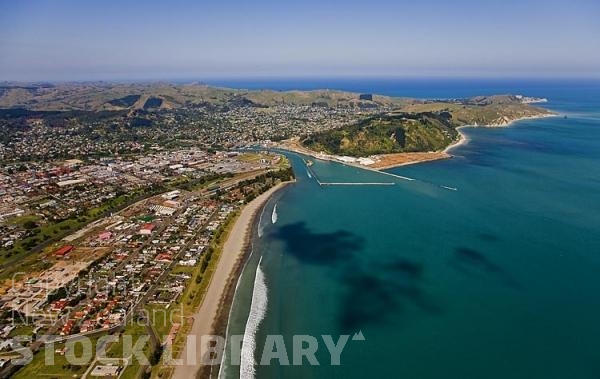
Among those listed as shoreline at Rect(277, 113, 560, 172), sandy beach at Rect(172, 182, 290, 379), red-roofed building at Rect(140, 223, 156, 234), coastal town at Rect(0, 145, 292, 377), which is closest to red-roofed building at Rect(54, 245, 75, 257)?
coastal town at Rect(0, 145, 292, 377)

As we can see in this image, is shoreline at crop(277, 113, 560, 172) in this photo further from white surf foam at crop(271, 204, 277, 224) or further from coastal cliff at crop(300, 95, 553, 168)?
white surf foam at crop(271, 204, 277, 224)

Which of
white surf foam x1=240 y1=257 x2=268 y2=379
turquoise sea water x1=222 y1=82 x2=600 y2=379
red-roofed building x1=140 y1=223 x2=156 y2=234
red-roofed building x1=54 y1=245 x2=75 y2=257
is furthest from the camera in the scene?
red-roofed building x1=140 y1=223 x2=156 y2=234

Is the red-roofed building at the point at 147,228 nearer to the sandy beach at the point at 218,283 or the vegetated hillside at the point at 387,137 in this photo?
the sandy beach at the point at 218,283

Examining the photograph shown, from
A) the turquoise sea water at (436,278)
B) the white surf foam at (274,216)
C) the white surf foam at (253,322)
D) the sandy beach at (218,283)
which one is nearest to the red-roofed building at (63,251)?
the sandy beach at (218,283)

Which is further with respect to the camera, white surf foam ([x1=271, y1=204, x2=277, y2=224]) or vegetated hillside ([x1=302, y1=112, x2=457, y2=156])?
vegetated hillside ([x1=302, y1=112, x2=457, y2=156])

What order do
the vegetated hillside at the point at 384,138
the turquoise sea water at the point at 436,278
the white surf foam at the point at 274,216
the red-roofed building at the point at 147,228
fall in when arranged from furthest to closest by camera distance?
1. the vegetated hillside at the point at 384,138
2. the white surf foam at the point at 274,216
3. the red-roofed building at the point at 147,228
4. the turquoise sea water at the point at 436,278

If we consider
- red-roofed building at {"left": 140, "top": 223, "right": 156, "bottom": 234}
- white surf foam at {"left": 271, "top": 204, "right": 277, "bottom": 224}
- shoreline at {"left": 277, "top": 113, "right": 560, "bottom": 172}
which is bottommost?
red-roofed building at {"left": 140, "top": 223, "right": 156, "bottom": 234}
